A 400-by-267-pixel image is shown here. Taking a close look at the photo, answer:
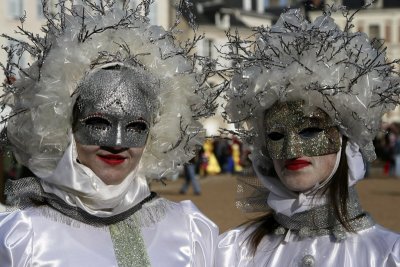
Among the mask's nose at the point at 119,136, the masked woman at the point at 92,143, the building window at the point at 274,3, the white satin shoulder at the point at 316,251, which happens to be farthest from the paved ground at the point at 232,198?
the building window at the point at 274,3

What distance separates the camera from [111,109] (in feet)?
12.2

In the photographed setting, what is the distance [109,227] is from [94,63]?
30.4 inches

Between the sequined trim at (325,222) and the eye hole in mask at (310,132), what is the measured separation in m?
0.33

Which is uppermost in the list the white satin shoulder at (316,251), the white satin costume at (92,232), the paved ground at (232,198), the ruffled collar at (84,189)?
the ruffled collar at (84,189)

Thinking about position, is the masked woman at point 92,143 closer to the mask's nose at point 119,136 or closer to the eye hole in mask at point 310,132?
the mask's nose at point 119,136

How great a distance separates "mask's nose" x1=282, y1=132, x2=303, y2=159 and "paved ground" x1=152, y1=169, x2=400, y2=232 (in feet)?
16.7

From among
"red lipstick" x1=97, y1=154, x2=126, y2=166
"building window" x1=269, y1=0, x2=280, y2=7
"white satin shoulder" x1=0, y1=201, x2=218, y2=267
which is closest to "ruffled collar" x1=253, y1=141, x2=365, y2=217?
"white satin shoulder" x1=0, y1=201, x2=218, y2=267

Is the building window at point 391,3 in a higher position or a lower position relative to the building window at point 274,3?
lower

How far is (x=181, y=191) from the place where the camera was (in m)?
17.7

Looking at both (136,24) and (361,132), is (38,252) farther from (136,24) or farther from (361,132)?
(361,132)

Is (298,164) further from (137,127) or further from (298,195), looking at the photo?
(137,127)

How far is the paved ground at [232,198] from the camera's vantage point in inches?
495

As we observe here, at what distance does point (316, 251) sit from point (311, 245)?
0.14 feet

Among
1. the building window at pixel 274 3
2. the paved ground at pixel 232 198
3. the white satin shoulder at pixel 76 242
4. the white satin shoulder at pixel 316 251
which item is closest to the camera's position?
the white satin shoulder at pixel 76 242
